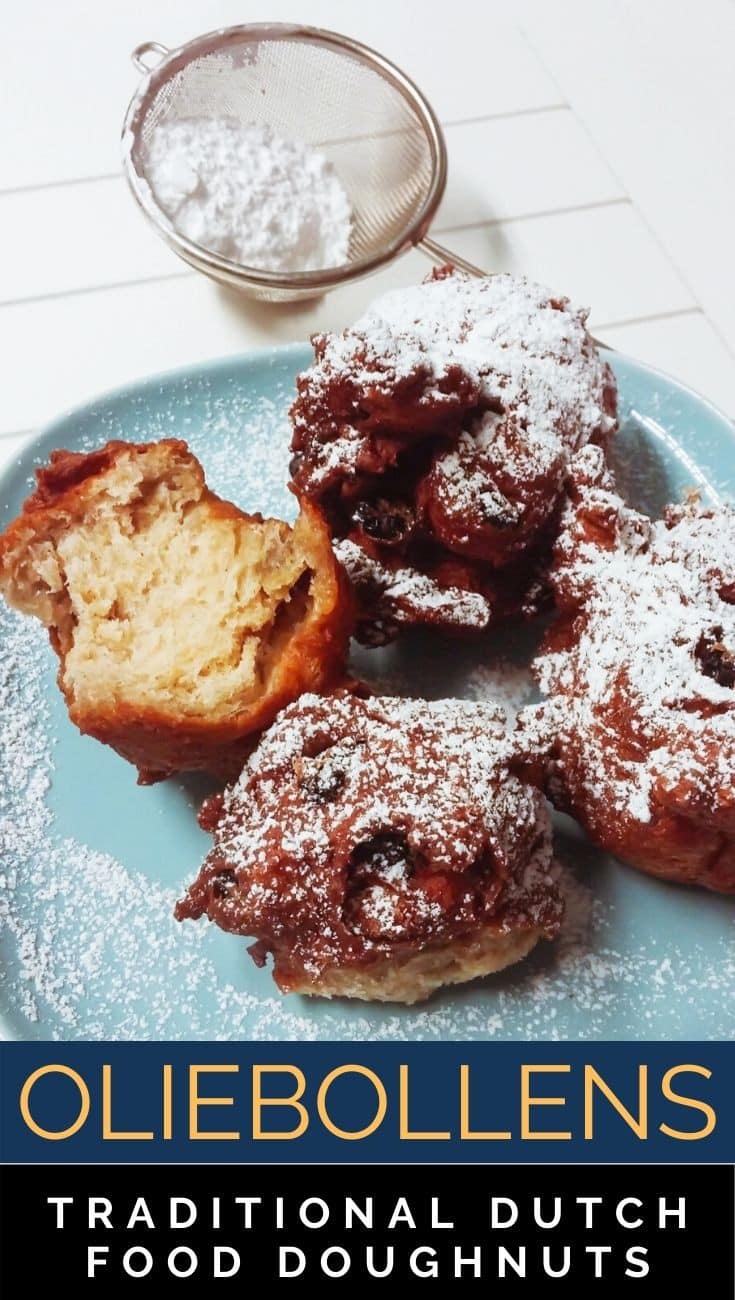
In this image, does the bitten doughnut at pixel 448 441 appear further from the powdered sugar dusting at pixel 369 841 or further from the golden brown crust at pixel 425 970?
the golden brown crust at pixel 425 970

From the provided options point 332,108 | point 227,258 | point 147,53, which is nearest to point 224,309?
point 227,258

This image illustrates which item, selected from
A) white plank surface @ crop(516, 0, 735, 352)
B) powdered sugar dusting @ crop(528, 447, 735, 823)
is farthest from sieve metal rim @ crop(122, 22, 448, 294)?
powdered sugar dusting @ crop(528, 447, 735, 823)

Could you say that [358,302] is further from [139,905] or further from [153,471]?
[139,905]

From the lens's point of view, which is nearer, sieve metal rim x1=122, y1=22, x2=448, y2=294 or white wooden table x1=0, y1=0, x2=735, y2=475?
sieve metal rim x1=122, y1=22, x2=448, y2=294

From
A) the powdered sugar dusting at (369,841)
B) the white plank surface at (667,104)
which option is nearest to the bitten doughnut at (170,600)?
the powdered sugar dusting at (369,841)

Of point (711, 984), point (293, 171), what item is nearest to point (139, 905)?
point (711, 984)

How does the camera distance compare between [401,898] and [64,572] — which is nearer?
[401,898]

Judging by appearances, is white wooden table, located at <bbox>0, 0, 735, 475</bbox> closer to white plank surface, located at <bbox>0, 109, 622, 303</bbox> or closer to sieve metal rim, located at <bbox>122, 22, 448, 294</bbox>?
white plank surface, located at <bbox>0, 109, 622, 303</bbox>
